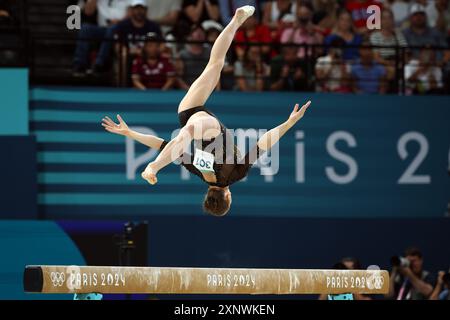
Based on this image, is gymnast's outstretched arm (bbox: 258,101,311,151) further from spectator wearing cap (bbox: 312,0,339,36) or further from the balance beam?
spectator wearing cap (bbox: 312,0,339,36)

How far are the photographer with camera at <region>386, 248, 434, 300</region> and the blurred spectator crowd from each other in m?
2.29

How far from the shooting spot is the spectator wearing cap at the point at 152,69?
13.3m

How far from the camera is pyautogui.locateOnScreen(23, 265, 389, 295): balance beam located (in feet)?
30.8

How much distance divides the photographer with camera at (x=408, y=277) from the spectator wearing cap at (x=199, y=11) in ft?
13.0

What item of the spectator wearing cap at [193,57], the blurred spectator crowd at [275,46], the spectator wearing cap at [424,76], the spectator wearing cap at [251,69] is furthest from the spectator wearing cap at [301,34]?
the spectator wearing cap at [424,76]

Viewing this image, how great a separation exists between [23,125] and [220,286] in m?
4.14

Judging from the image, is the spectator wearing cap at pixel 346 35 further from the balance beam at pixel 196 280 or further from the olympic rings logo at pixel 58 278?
the olympic rings logo at pixel 58 278

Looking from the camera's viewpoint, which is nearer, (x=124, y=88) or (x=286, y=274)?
(x=286, y=274)

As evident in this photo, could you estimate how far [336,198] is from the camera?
537 inches

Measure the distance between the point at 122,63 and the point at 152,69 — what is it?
408mm

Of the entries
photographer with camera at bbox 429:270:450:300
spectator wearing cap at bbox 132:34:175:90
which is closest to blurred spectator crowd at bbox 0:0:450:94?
spectator wearing cap at bbox 132:34:175:90

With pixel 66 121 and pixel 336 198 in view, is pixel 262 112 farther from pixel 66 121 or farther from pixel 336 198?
pixel 66 121
